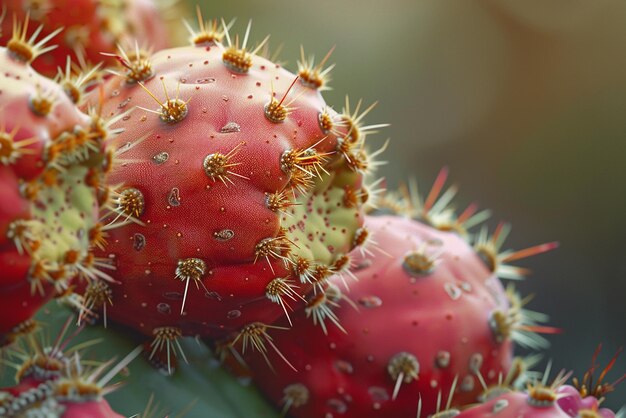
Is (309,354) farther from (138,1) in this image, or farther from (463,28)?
(463,28)

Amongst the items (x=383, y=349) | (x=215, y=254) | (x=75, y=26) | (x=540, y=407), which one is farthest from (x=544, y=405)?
(x=75, y=26)

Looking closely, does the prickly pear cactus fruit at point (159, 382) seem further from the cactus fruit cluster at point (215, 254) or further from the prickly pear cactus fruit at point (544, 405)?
the prickly pear cactus fruit at point (544, 405)

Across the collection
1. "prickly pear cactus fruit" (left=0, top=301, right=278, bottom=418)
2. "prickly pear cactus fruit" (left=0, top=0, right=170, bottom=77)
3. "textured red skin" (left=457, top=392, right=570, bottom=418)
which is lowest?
"prickly pear cactus fruit" (left=0, top=301, right=278, bottom=418)

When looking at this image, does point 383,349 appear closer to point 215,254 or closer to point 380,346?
point 380,346

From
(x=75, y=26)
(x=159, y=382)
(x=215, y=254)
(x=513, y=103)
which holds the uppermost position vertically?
(x=513, y=103)

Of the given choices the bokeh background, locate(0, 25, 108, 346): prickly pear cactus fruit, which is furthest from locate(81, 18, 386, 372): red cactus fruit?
the bokeh background

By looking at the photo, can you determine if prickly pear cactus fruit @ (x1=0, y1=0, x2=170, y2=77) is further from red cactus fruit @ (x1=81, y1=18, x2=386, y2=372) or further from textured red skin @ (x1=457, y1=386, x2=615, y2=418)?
textured red skin @ (x1=457, y1=386, x2=615, y2=418)

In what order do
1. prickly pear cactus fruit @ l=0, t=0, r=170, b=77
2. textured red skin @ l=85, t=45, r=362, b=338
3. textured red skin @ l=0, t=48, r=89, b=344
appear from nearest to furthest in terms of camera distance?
1. textured red skin @ l=0, t=48, r=89, b=344
2. textured red skin @ l=85, t=45, r=362, b=338
3. prickly pear cactus fruit @ l=0, t=0, r=170, b=77

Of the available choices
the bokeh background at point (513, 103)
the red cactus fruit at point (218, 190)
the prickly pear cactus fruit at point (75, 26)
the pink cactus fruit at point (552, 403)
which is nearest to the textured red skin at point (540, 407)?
the pink cactus fruit at point (552, 403)
